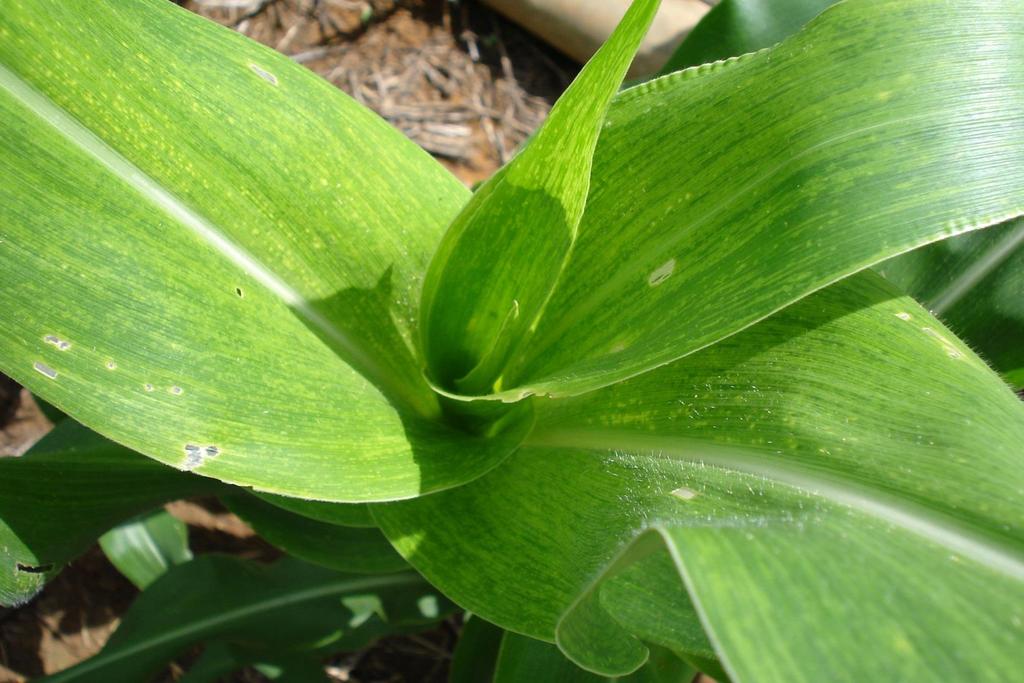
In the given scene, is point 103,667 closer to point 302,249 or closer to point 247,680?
point 247,680

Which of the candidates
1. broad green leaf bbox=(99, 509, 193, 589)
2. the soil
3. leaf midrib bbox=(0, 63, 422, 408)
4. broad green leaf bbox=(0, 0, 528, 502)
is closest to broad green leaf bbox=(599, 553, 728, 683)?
broad green leaf bbox=(0, 0, 528, 502)

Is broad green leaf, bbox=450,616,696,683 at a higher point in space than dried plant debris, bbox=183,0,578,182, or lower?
lower

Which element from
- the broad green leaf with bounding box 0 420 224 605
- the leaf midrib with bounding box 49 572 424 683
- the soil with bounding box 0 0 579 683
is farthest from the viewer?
the soil with bounding box 0 0 579 683

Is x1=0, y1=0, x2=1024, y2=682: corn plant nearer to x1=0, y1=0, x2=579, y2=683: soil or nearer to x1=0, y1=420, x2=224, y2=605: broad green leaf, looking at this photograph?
x1=0, y1=420, x2=224, y2=605: broad green leaf

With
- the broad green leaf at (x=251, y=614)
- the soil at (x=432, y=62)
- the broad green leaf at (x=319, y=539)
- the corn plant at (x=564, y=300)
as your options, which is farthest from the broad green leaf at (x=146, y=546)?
the soil at (x=432, y=62)

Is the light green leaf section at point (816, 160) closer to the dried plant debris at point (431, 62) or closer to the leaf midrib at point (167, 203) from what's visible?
the leaf midrib at point (167, 203)

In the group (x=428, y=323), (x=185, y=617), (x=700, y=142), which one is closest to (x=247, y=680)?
(x=185, y=617)
